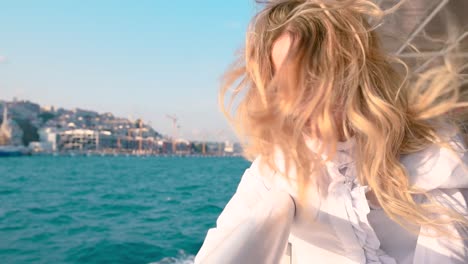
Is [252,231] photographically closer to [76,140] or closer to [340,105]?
[340,105]

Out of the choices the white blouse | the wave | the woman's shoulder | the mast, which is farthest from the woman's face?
the mast

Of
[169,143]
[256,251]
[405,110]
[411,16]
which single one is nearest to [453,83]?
[405,110]

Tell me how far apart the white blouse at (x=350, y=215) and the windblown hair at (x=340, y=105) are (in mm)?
27

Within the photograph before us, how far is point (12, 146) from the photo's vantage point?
238 feet

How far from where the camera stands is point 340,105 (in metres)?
0.98

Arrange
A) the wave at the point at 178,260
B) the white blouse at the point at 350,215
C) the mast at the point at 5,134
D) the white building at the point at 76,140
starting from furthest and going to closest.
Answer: the white building at the point at 76,140
the mast at the point at 5,134
the wave at the point at 178,260
the white blouse at the point at 350,215

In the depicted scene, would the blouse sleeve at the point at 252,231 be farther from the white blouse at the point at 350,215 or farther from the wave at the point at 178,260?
the wave at the point at 178,260

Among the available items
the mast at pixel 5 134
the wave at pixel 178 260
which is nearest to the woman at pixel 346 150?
the wave at pixel 178 260

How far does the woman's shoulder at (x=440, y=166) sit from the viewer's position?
3.00 ft

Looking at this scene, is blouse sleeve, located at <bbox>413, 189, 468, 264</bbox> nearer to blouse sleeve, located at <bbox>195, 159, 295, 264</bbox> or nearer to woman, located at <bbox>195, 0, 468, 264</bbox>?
woman, located at <bbox>195, 0, 468, 264</bbox>

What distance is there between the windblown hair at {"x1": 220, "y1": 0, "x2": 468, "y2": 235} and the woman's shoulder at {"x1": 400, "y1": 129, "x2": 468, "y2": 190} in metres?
0.02

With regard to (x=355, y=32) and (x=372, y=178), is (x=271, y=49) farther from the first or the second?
(x=372, y=178)

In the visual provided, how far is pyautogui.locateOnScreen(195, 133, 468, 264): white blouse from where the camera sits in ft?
2.94

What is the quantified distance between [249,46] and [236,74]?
0.10 meters
